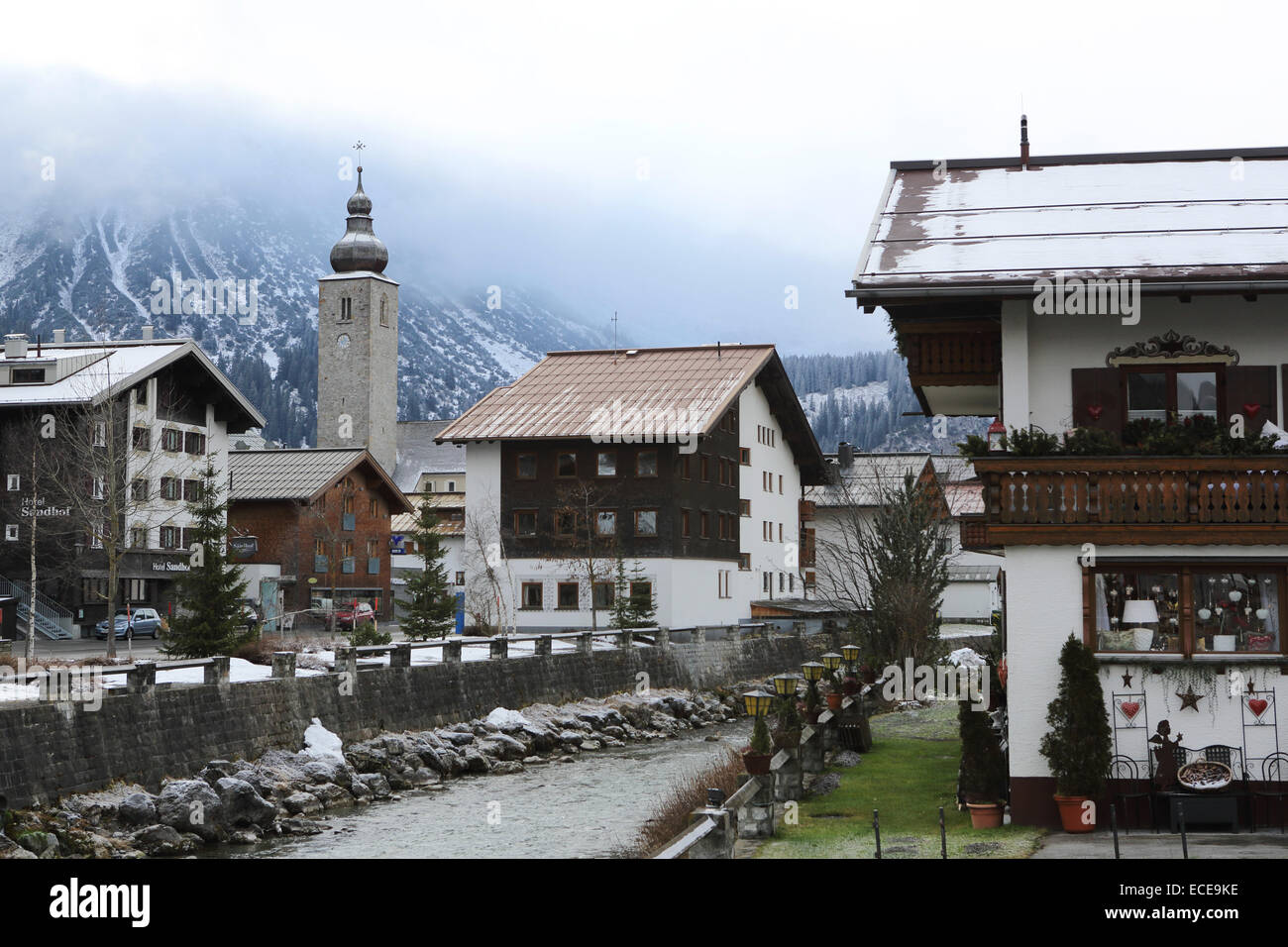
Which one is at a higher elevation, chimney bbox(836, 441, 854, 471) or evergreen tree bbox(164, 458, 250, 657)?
chimney bbox(836, 441, 854, 471)

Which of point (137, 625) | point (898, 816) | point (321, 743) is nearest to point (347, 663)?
point (321, 743)

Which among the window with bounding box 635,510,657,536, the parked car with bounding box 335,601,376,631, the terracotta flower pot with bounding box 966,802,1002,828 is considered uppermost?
the window with bounding box 635,510,657,536

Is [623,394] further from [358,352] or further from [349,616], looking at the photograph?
[358,352]

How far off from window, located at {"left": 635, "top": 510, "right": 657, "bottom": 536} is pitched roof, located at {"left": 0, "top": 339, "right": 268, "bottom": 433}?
50.3 feet

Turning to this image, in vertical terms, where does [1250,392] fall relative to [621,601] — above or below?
above

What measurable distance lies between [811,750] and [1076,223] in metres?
9.84

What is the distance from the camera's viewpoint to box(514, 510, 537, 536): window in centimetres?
5944

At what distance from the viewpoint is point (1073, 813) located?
17.2 metres

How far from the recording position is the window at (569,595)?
2299 inches

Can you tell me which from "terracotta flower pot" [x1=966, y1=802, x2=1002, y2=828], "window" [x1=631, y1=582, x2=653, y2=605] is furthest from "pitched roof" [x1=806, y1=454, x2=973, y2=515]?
"terracotta flower pot" [x1=966, y1=802, x2=1002, y2=828]

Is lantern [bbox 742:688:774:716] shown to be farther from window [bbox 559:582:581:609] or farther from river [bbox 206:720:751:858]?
window [bbox 559:582:581:609]

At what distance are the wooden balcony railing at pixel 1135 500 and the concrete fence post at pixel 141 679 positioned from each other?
15.7m
